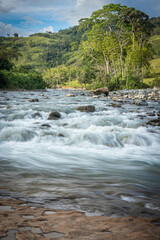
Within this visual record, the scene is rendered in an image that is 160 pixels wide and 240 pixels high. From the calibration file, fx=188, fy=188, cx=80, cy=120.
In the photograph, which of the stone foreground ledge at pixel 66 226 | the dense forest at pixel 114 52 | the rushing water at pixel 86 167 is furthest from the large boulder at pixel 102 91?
the stone foreground ledge at pixel 66 226

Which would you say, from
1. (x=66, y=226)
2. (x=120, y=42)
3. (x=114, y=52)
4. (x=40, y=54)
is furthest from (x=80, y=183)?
(x=40, y=54)

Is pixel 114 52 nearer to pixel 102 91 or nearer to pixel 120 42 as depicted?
pixel 120 42

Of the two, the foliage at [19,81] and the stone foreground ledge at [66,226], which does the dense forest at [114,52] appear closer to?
the foliage at [19,81]

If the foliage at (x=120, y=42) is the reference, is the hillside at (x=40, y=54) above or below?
above

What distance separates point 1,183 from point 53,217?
5.32 feet

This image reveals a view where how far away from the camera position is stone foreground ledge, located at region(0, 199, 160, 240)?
1343mm

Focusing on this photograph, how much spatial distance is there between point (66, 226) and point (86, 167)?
10.2ft

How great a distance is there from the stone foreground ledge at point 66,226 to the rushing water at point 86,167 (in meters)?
0.33

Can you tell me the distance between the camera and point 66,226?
1508 mm

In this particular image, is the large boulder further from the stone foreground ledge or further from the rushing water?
the stone foreground ledge

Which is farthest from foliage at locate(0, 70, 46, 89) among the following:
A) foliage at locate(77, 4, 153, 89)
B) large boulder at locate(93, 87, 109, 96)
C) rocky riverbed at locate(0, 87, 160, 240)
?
rocky riverbed at locate(0, 87, 160, 240)

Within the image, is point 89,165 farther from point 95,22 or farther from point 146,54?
point 95,22

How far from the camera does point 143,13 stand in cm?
3784

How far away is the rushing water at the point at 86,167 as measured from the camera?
2410 millimetres
